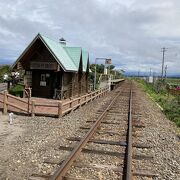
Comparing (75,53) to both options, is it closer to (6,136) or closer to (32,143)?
(6,136)

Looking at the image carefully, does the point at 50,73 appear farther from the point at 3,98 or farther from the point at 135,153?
the point at 135,153

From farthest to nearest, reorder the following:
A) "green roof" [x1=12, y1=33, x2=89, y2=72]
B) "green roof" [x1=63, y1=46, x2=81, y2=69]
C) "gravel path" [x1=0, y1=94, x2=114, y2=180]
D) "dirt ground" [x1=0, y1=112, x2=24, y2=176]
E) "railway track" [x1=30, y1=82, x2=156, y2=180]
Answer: "green roof" [x1=63, y1=46, x2=81, y2=69] < "green roof" [x1=12, y1=33, x2=89, y2=72] < "dirt ground" [x1=0, y1=112, x2=24, y2=176] < "gravel path" [x1=0, y1=94, x2=114, y2=180] < "railway track" [x1=30, y1=82, x2=156, y2=180]

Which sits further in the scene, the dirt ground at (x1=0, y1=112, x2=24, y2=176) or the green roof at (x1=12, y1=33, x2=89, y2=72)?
the green roof at (x1=12, y1=33, x2=89, y2=72)

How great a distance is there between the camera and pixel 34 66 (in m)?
27.6

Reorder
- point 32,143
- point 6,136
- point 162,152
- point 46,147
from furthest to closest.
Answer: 1. point 6,136
2. point 32,143
3. point 162,152
4. point 46,147

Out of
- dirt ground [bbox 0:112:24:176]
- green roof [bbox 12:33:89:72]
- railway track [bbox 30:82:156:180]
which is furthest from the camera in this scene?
green roof [bbox 12:33:89:72]

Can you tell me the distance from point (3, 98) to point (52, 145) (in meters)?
7.75

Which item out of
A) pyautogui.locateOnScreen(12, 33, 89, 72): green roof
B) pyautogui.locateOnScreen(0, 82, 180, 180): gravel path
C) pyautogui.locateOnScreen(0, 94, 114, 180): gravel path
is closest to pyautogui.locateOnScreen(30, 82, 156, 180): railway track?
pyautogui.locateOnScreen(0, 82, 180, 180): gravel path

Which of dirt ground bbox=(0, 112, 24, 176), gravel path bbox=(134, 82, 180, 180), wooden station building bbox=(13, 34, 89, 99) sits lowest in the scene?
gravel path bbox=(134, 82, 180, 180)

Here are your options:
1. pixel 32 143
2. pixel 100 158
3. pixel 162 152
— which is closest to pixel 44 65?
pixel 32 143

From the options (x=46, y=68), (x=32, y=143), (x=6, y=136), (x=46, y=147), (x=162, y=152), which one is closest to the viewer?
(x=46, y=147)

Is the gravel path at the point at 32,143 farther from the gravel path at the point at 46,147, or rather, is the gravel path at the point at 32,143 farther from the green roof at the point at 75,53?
the green roof at the point at 75,53

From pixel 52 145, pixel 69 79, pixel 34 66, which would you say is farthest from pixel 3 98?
pixel 69 79

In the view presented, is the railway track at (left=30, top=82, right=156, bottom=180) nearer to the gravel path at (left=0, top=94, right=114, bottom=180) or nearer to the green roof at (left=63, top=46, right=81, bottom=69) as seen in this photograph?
the gravel path at (left=0, top=94, right=114, bottom=180)
